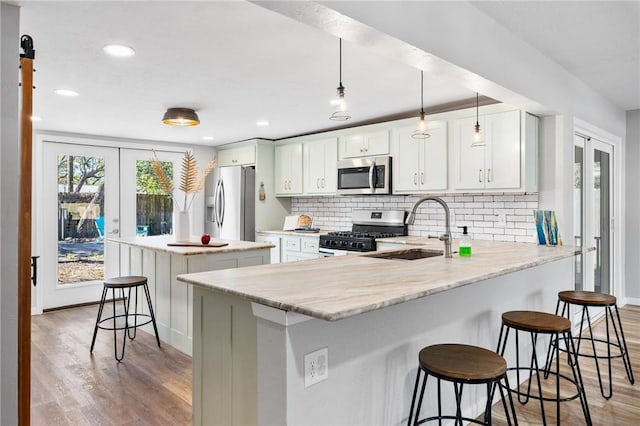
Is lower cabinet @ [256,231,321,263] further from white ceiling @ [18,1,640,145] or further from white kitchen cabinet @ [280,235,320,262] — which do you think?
white ceiling @ [18,1,640,145]

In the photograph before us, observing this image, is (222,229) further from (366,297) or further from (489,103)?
(366,297)

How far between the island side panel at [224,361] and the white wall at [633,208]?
5.08 metres

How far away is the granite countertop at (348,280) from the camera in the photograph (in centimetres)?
140

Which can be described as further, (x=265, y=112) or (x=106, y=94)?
(x=265, y=112)

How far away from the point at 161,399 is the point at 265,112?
2845 mm

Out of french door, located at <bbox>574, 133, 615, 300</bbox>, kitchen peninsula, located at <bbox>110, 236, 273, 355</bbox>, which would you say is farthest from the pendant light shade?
french door, located at <bbox>574, 133, 615, 300</bbox>

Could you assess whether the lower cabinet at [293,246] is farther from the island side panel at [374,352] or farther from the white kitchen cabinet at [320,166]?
the island side panel at [374,352]

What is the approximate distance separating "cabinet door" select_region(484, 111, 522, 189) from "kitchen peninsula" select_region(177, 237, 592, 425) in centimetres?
141

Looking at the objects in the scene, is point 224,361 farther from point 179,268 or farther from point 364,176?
point 364,176

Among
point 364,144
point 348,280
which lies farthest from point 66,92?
point 348,280

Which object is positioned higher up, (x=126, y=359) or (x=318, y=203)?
(x=318, y=203)

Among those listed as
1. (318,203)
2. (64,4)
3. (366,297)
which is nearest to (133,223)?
(318,203)

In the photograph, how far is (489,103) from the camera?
399 centimetres

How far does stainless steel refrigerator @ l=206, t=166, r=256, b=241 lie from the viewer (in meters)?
5.86
